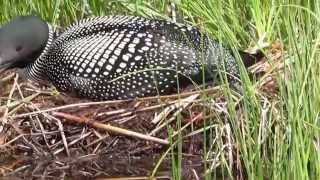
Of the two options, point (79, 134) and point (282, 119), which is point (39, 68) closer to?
point (79, 134)

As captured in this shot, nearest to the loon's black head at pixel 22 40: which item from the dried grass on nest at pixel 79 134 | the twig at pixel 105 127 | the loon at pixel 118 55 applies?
the loon at pixel 118 55

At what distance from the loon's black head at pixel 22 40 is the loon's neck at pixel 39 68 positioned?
1.2 inches

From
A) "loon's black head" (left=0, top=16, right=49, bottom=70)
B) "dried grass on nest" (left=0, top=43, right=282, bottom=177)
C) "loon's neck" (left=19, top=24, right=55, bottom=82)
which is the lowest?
"dried grass on nest" (left=0, top=43, right=282, bottom=177)

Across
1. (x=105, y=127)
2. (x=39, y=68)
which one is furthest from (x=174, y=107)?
(x=39, y=68)

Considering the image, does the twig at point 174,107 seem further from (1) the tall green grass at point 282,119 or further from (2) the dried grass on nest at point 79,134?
(1) the tall green grass at point 282,119

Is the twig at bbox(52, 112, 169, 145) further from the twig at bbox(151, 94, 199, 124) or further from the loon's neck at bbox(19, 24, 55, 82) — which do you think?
the loon's neck at bbox(19, 24, 55, 82)

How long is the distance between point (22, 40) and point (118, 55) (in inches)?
27.0

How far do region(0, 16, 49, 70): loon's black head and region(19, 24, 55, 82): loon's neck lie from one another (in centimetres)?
3

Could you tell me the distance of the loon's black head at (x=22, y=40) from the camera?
19.2 ft

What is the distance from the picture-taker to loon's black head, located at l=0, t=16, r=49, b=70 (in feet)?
19.2

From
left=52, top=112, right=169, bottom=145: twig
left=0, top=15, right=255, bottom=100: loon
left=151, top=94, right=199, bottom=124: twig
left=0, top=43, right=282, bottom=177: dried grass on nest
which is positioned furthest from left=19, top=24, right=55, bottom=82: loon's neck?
left=151, top=94, right=199, bottom=124: twig

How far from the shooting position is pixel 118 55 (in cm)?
561

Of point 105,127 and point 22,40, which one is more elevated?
point 22,40

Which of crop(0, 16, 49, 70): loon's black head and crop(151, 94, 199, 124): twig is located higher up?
crop(0, 16, 49, 70): loon's black head
